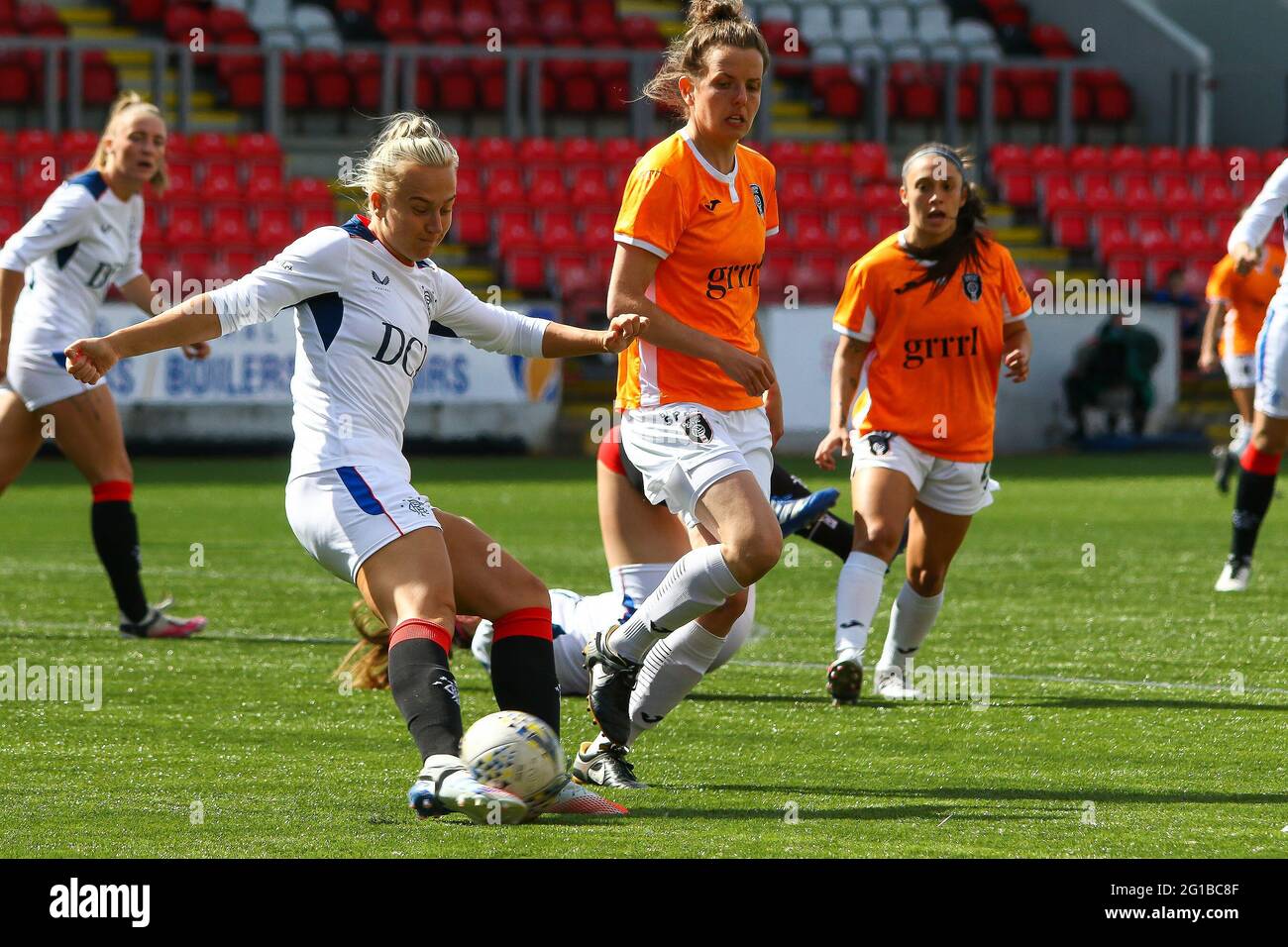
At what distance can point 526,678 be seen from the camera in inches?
193

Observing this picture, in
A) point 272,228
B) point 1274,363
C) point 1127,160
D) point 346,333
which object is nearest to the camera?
point 346,333

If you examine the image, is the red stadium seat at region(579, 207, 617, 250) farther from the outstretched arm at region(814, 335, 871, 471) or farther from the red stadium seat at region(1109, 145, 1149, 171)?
the outstretched arm at region(814, 335, 871, 471)

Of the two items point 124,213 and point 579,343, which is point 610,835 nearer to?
point 579,343

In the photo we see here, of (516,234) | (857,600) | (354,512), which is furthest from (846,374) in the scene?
(516,234)

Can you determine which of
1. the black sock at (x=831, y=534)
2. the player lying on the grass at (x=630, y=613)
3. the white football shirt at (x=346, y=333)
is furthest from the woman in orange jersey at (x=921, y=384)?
the white football shirt at (x=346, y=333)

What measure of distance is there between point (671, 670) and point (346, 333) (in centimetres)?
129

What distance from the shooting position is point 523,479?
1698 cm

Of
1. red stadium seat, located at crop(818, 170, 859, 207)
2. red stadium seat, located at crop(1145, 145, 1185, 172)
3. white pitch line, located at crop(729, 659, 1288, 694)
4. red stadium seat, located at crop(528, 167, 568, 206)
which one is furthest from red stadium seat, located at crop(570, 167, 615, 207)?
white pitch line, located at crop(729, 659, 1288, 694)

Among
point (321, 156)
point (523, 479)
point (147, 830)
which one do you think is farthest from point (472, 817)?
point (321, 156)

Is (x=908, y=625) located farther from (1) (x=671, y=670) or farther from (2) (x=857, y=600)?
(1) (x=671, y=670)

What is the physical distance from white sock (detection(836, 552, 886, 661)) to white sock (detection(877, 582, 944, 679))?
0.12 meters

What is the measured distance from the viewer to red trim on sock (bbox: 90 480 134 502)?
812 centimetres

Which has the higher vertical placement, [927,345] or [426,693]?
[927,345]

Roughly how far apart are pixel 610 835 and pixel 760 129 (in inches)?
831
